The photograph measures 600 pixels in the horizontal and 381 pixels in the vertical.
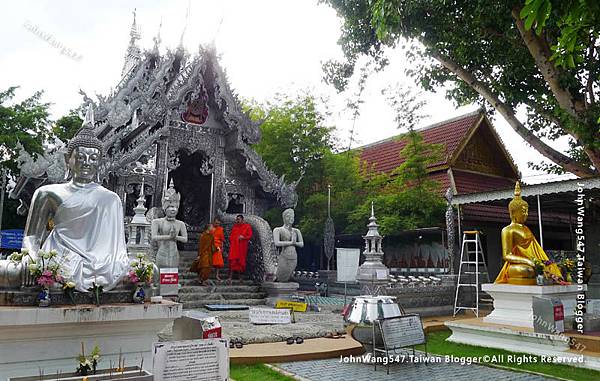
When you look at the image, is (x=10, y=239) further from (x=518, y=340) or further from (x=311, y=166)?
(x=518, y=340)

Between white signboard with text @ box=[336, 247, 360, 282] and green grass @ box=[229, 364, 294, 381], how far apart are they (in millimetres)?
4987

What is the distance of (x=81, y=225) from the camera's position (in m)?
4.87

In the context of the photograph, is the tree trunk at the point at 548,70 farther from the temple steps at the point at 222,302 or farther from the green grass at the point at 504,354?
the temple steps at the point at 222,302

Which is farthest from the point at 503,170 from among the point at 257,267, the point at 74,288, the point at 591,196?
the point at 74,288

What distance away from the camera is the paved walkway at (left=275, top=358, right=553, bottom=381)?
5.50m

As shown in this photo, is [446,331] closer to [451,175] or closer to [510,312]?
[510,312]

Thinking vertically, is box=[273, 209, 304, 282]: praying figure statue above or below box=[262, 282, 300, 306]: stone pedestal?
above

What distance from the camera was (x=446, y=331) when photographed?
30.6 feet

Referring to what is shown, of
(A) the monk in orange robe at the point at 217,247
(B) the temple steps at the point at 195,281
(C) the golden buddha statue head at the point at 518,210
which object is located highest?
(C) the golden buddha statue head at the point at 518,210

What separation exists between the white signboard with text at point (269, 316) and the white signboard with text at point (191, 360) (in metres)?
4.19

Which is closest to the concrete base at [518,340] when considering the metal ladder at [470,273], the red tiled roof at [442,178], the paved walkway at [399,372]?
the paved walkway at [399,372]

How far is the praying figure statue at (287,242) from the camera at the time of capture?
1130 centimetres

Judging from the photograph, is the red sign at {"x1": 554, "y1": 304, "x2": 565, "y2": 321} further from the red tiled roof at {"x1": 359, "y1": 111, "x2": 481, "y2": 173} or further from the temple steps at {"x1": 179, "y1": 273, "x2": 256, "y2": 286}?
the red tiled roof at {"x1": 359, "y1": 111, "x2": 481, "y2": 173}

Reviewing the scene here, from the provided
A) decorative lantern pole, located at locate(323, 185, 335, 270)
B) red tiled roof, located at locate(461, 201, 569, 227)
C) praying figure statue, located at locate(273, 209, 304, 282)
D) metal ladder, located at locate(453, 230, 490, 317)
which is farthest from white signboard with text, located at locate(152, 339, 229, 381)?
red tiled roof, located at locate(461, 201, 569, 227)
